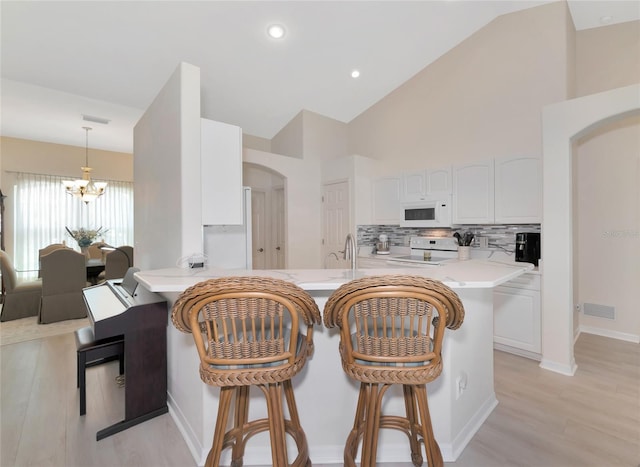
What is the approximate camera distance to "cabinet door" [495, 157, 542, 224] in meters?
3.15

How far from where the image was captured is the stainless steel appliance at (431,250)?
402cm

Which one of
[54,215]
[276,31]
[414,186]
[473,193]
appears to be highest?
[276,31]

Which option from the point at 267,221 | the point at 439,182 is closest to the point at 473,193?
the point at 439,182

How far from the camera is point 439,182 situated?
400 cm

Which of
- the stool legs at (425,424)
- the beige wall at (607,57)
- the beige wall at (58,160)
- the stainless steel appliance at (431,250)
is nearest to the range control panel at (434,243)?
the stainless steel appliance at (431,250)

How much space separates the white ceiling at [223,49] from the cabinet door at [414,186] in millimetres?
1542

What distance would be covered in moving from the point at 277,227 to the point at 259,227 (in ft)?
1.10

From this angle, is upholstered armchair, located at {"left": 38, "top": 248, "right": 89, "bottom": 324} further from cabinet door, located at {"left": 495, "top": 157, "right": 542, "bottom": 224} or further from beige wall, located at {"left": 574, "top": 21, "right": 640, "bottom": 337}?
beige wall, located at {"left": 574, "top": 21, "right": 640, "bottom": 337}

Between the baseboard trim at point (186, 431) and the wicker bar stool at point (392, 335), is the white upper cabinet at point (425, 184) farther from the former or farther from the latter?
the baseboard trim at point (186, 431)

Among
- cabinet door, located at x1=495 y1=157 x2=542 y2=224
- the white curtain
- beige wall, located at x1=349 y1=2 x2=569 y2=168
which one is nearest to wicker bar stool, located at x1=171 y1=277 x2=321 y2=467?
cabinet door, located at x1=495 y1=157 x2=542 y2=224

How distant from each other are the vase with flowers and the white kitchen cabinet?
4.11 metres

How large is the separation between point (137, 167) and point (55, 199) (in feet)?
11.5

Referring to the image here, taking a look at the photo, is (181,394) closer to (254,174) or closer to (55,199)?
(254,174)

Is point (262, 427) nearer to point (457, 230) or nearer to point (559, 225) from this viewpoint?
point (559, 225)
